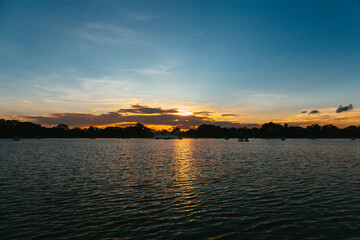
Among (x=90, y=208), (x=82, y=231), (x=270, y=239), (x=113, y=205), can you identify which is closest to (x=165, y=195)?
(x=113, y=205)

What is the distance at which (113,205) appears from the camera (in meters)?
22.2

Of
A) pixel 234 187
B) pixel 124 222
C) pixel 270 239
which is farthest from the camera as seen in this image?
pixel 234 187

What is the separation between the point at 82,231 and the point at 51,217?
15.2 ft

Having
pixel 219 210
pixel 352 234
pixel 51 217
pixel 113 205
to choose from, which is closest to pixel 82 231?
pixel 51 217

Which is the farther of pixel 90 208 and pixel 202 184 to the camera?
pixel 202 184

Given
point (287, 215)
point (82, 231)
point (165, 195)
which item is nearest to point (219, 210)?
point (287, 215)

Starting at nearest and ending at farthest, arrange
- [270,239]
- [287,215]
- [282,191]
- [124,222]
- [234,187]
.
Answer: [270,239], [124,222], [287,215], [282,191], [234,187]

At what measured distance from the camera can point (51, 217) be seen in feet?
61.4

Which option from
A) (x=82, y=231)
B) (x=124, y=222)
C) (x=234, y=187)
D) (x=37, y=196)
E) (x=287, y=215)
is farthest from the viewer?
(x=234, y=187)

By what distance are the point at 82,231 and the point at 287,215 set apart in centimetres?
1625

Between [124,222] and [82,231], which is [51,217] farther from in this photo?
[124,222]

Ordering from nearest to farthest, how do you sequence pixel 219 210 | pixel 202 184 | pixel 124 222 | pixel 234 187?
pixel 124 222 < pixel 219 210 < pixel 234 187 < pixel 202 184

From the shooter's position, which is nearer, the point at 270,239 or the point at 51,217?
the point at 270,239

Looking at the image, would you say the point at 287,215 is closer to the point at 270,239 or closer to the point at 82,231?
the point at 270,239
